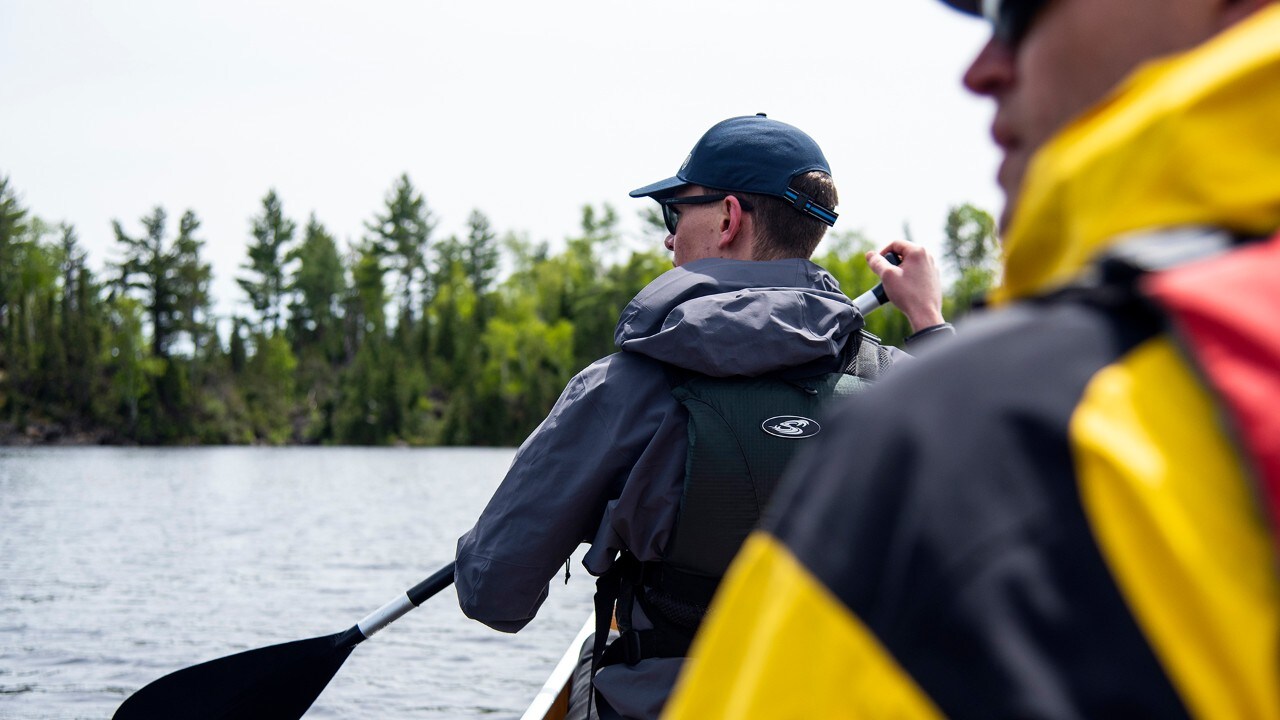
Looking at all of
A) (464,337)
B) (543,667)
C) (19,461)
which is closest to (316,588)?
(543,667)

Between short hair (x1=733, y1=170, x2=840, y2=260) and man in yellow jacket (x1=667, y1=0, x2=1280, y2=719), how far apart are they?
8.08ft

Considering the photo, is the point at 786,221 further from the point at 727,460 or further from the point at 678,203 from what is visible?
the point at 727,460

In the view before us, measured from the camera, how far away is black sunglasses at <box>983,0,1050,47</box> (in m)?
0.81

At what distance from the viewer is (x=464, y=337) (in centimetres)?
8112

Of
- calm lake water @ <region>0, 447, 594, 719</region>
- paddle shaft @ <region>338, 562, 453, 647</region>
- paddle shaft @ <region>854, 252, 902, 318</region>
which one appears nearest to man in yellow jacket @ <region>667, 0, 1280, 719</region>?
paddle shaft @ <region>854, 252, 902, 318</region>

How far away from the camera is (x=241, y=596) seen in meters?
16.9

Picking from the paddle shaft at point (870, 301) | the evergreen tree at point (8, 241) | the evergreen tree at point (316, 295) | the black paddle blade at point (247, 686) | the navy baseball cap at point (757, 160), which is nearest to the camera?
the navy baseball cap at point (757, 160)

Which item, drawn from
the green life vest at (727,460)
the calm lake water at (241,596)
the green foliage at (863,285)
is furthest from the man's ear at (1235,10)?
the green foliage at (863,285)

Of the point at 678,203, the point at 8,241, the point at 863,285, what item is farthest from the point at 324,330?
the point at 678,203

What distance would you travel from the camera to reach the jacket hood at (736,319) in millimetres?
2822

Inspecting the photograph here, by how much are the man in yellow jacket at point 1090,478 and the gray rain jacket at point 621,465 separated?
206cm

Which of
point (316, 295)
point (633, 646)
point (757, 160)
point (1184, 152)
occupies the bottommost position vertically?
point (633, 646)

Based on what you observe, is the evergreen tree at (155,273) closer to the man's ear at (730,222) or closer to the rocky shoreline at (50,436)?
the rocky shoreline at (50,436)

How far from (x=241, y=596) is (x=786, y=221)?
15.5 metres
